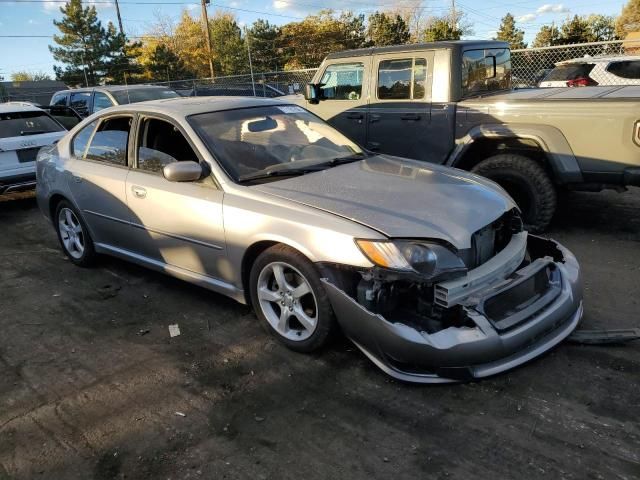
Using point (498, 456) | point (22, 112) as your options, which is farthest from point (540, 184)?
point (22, 112)

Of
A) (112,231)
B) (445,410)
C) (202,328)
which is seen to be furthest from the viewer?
(112,231)

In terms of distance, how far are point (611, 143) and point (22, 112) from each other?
7912mm

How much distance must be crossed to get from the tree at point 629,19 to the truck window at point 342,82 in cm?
5300

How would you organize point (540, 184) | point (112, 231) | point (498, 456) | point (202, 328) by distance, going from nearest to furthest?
point (498, 456) < point (202, 328) < point (112, 231) < point (540, 184)

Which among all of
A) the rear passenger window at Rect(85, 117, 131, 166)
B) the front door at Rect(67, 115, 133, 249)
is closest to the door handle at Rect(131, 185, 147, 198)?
the front door at Rect(67, 115, 133, 249)

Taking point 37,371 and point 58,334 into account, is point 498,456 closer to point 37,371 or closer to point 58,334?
point 37,371

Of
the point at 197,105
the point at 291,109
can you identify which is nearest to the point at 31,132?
the point at 197,105

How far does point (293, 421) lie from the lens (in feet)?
8.92

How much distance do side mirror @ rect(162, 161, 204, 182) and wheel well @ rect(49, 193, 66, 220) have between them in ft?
7.08

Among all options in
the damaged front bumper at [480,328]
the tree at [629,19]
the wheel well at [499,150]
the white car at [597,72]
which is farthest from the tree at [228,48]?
the damaged front bumper at [480,328]

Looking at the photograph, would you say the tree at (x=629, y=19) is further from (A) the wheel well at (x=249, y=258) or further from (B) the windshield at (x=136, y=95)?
(A) the wheel well at (x=249, y=258)

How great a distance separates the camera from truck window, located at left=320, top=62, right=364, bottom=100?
256 inches

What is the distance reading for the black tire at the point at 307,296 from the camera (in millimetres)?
3043

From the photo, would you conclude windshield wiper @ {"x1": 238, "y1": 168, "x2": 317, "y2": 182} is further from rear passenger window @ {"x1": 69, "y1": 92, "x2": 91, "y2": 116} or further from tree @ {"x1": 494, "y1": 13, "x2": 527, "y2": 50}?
tree @ {"x1": 494, "y1": 13, "x2": 527, "y2": 50}
